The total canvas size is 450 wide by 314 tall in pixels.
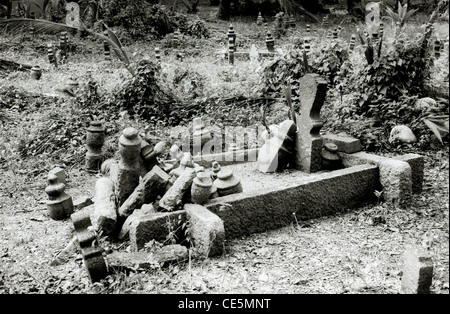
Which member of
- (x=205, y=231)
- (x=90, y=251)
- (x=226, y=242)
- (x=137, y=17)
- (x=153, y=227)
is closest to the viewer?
(x=90, y=251)

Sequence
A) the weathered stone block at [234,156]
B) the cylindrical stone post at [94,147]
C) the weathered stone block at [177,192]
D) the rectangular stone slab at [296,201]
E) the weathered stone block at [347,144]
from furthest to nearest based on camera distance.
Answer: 1. the cylindrical stone post at [94,147]
2. the weathered stone block at [234,156]
3. the weathered stone block at [347,144]
4. the rectangular stone slab at [296,201]
5. the weathered stone block at [177,192]

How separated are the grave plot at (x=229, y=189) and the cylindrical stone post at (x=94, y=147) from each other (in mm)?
460

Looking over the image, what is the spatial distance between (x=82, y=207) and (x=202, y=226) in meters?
1.54

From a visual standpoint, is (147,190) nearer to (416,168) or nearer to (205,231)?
(205,231)

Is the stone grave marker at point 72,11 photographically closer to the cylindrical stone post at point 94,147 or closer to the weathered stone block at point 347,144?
the cylindrical stone post at point 94,147

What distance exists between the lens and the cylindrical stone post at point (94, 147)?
5340 millimetres

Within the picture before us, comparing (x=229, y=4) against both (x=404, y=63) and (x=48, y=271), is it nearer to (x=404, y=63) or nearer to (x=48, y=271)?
(x=404, y=63)

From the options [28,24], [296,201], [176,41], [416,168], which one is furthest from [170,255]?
[176,41]

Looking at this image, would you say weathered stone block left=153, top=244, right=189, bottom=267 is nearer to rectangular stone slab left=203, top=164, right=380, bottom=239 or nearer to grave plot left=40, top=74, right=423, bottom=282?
grave plot left=40, top=74, right=423, bottom=282

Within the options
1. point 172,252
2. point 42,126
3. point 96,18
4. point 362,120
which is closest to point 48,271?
point 172,252

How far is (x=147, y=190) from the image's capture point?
3598 mm

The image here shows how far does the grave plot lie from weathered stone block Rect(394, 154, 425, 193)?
0.04ft

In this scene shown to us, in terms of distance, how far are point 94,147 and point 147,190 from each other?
211 cm

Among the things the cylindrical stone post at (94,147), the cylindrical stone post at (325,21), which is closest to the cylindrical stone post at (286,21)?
the cylindrical stone post at (325,21)
